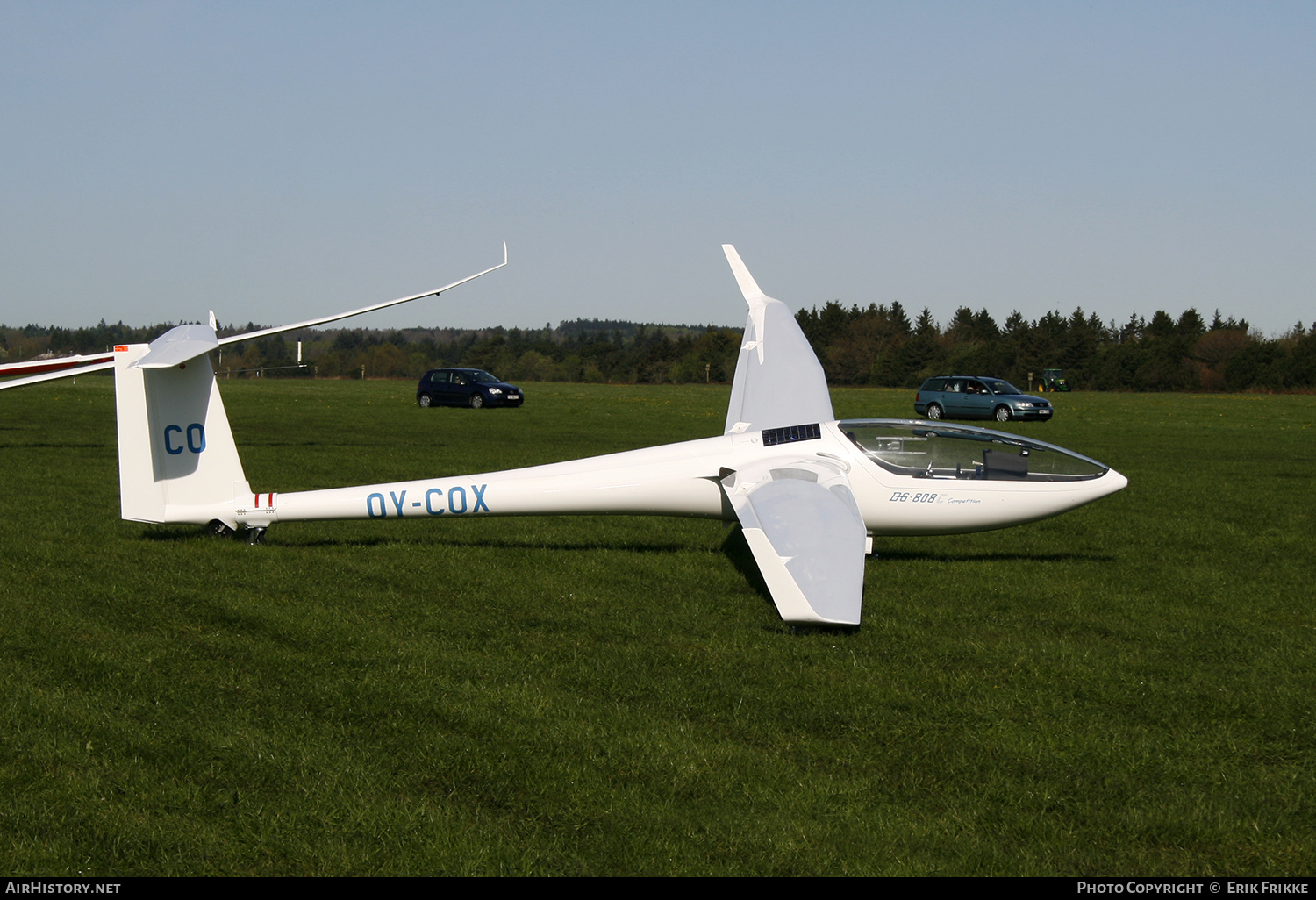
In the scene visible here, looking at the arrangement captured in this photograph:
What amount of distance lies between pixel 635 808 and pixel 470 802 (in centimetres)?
86

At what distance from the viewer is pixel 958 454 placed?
11.2 metres

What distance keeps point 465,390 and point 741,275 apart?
28011 mm

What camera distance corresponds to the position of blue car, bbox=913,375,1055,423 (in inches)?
1563

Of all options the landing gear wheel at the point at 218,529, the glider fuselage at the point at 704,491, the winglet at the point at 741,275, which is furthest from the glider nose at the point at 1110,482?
the landing gear wheel at the point at 218,529

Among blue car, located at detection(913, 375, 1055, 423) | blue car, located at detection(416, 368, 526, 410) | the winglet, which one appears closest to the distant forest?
blue car, located at detection(416, 368, 526, 410)

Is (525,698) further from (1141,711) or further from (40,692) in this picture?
(1141,711)

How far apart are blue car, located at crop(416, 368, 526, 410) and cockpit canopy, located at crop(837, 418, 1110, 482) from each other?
103ft

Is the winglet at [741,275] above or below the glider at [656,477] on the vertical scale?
above

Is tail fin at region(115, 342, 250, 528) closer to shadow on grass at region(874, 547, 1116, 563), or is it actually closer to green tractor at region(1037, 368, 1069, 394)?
shadow on grass at region(874, 547, 1116, 563)

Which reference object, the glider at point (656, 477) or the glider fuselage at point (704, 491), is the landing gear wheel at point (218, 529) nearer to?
the glider at point (656, 477)

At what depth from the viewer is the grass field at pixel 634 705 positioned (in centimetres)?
493

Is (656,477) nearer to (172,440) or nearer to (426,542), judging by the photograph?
(426,542)

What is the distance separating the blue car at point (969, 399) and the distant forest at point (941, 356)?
140 feet

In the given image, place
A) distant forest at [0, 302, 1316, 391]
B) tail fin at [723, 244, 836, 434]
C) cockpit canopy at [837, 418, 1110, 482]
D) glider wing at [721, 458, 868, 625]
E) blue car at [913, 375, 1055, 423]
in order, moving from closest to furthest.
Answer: glider wing at [721, 458, 868, 625]
cockpit canopy at [837, 418, 1110, 482]
tail fin at [723, 244, 836, 434]
blue car at [913, 375, 1055, 423]
distant forest at [0, 302, 1316, 391]
